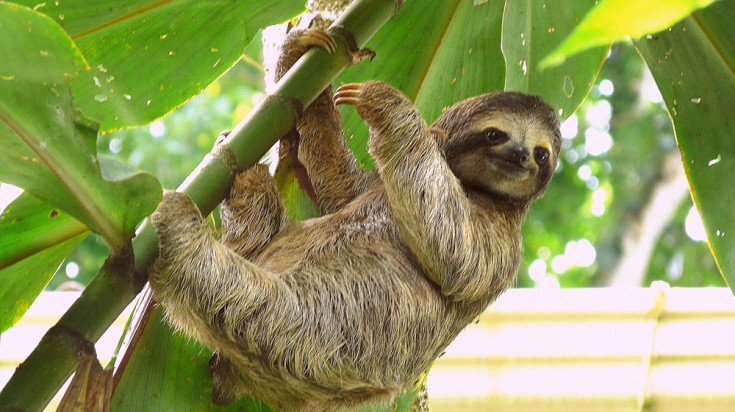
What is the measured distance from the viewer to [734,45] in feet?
11.3

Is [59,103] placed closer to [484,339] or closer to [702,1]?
[702,1]

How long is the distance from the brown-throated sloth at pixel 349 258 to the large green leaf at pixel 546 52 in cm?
53

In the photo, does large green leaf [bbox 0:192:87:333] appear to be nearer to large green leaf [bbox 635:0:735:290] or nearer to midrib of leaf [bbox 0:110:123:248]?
midrib of leaf [bbox 0:110:123:248]

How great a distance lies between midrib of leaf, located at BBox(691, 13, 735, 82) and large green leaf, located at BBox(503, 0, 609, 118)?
1.52 feet

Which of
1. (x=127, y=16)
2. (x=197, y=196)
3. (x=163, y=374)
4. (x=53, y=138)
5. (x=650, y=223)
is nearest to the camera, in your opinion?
(x=53, y=138)

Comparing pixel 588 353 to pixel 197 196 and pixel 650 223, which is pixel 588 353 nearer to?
pixel 197 196

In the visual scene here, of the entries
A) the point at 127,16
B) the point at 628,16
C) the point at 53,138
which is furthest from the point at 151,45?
the point at 628,16

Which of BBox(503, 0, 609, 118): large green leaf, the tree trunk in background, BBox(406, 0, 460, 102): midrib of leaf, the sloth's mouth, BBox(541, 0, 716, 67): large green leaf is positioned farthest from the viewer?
the tree trunk in background

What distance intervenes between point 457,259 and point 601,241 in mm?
15371

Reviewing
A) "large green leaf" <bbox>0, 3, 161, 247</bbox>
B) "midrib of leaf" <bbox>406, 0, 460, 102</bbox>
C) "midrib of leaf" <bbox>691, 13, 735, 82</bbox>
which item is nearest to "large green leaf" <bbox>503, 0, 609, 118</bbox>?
"midrib of leaf" <bbox>406, 0, 460, 102</bbox>

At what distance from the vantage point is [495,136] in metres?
3.36

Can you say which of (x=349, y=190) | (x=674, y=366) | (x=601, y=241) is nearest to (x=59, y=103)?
(x=349, y=190)

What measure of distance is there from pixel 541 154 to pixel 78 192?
1980 millimetres

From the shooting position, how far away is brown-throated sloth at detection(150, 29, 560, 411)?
8.28 feet
